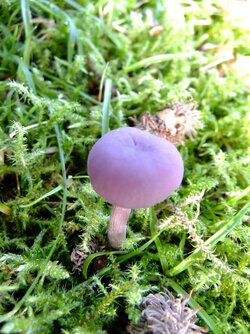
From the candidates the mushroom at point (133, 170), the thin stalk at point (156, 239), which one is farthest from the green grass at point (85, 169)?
the mushroom at point (133, 170)

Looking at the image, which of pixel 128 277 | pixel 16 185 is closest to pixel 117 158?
pixel 128 277

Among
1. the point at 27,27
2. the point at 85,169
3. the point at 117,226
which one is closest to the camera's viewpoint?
the point at 117,226

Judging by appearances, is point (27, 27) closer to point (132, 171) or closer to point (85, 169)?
point (85, 169)

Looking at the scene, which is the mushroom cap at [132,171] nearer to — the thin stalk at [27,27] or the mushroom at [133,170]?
the mushroom at [133,170]

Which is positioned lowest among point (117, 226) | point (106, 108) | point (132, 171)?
point (117, 226)

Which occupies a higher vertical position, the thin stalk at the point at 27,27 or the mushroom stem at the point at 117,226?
the thin stalk at the point at 27,27

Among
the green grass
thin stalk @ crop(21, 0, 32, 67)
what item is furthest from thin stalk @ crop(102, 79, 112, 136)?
thin stalk @ crop(21, 0, 32, 67)

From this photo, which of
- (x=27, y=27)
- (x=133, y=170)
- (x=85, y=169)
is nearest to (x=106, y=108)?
(x=85, y=169)

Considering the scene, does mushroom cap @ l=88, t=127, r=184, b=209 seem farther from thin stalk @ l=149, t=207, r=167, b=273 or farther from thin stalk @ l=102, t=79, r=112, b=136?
thin stalk @ l=102, t=79, r=112, b=136
